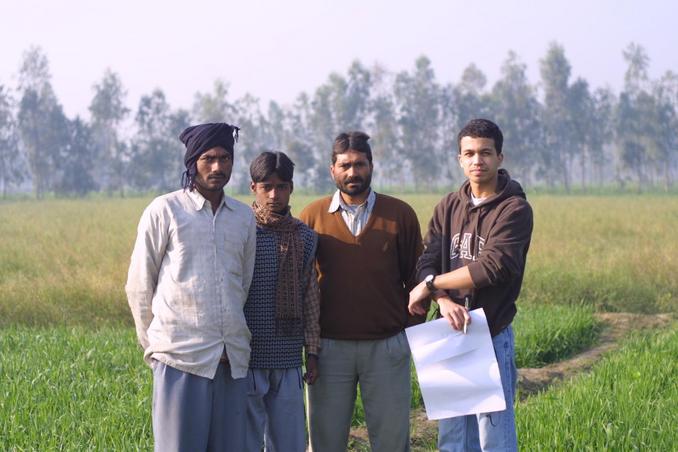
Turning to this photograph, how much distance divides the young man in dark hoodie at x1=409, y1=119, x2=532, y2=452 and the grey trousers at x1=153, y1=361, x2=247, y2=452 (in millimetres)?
883

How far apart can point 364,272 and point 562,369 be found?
4.42 metres

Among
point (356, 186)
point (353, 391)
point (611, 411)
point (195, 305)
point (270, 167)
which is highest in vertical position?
point (270, 167)

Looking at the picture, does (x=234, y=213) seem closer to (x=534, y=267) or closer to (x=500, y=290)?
(x=500, y=290)

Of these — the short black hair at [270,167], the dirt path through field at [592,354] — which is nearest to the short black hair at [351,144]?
the short black hair at [270,167]

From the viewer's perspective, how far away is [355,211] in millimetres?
3799

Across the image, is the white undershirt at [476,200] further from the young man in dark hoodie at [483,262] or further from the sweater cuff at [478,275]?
the sweater cuff at [478,275]

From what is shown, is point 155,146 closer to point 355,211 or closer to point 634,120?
point 634,120

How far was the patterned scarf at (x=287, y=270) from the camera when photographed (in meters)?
3.52

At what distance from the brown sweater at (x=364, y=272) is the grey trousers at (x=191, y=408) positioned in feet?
2.02

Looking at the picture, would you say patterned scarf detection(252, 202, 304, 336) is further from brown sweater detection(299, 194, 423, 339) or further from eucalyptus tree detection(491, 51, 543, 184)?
eucalyptus tree detection(491, 51, 543, 184)

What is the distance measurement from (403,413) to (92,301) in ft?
23.1

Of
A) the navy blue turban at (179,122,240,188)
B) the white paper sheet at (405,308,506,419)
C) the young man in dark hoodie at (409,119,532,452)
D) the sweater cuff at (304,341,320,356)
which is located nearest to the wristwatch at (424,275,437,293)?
the young man in dark hoodie at (409,119,532,452)

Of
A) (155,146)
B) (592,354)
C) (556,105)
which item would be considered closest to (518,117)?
(556,105)

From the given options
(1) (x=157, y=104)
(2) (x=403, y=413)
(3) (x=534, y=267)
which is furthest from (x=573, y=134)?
(2) (x=403, y=413)
